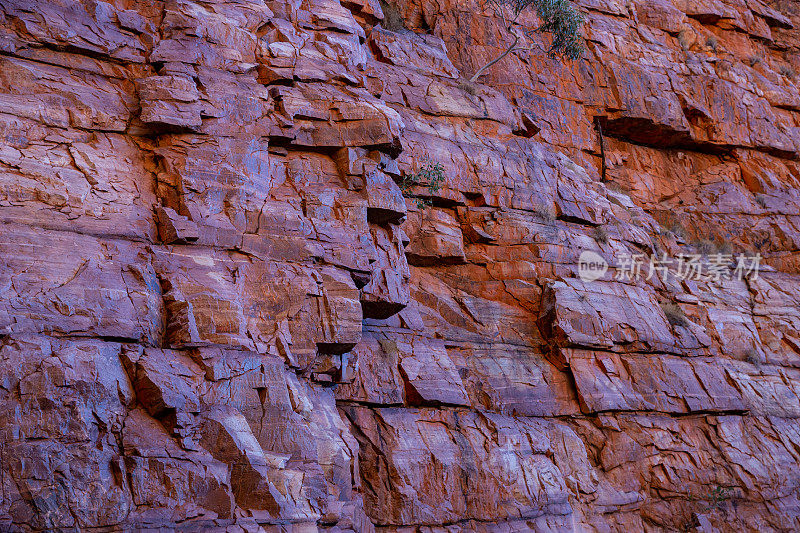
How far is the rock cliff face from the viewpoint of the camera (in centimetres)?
929

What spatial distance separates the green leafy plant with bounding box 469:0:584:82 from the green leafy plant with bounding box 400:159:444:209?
5.24m

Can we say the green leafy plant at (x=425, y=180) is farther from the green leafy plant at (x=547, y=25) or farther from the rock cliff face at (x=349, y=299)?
the green leafy plant at (x=547, y=25)

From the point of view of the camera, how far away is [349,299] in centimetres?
1211

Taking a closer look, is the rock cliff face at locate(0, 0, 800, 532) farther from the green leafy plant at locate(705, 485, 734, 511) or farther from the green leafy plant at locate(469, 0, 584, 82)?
the green leafy plant at locate(469, 0, 584, 82)

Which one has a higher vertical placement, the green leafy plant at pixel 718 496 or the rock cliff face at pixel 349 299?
the rock cliff face at pixel 349 299

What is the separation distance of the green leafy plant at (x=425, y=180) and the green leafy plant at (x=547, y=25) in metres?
5.24

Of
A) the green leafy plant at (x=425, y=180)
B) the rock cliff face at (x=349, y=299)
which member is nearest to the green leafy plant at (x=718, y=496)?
the rock cliff face at (x=349, y=299)

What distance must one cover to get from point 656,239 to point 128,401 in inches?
637

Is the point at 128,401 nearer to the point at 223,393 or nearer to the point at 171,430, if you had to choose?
the point at 171,430

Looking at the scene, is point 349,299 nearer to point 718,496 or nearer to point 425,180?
point 425,180

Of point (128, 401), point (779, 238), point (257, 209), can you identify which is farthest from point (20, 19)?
point (779, 238)

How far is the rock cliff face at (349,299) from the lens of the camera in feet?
30.5

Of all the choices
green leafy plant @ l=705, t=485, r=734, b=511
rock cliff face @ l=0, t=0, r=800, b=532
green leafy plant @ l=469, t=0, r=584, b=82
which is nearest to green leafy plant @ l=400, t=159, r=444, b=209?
rock cliff face @ l=0, t=0, r=800, b=532

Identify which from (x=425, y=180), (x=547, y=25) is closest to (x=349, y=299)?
(x=425, y=180)
